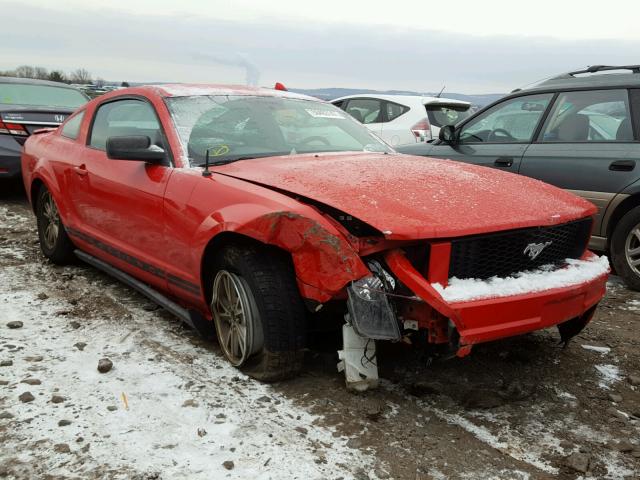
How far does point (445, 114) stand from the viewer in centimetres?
966

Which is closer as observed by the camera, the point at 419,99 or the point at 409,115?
the point at 409,115

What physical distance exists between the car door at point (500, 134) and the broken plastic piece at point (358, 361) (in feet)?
10.3

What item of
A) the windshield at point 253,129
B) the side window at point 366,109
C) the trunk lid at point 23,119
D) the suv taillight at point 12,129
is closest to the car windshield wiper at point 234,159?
the windshield at point 253,129

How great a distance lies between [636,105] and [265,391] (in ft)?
12.3

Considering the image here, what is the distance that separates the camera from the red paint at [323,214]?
2594mm

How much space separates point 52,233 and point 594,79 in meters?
4.70

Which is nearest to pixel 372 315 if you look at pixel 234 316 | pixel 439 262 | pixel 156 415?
pixel 439 262

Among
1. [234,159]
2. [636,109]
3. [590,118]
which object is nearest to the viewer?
[234,159]

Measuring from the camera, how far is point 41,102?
8633 millimetres

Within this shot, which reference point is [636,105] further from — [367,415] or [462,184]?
[367,415]

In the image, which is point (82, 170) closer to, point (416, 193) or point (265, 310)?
point (265, 310)

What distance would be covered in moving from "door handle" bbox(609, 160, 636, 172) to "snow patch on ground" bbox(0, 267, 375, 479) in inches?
131

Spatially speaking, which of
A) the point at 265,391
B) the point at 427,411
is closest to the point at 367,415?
the point at 427,411

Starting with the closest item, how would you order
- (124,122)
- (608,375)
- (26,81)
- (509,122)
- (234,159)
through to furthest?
(608,375), (234,159), (124,122), (509,122), (26,81)
